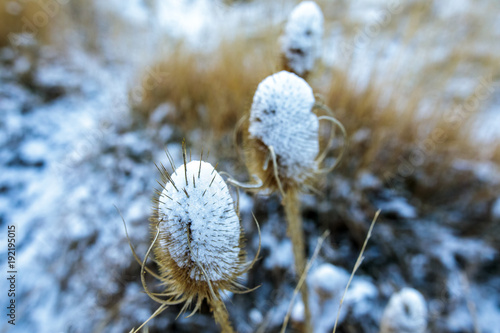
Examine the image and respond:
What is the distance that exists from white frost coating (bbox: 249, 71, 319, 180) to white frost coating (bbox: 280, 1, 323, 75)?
1.07 feet

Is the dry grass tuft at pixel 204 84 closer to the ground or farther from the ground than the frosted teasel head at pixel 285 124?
closer to the ground

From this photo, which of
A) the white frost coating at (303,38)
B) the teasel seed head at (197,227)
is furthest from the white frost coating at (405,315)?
the white frost coating at (303,38)

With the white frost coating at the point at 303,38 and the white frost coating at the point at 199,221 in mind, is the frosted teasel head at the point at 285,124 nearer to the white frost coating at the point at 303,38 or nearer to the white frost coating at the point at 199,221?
the white frost coating at the point at 199,221

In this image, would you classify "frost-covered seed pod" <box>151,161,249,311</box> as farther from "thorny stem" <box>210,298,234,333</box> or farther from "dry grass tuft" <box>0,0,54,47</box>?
"dry grass tuft" <box>0,0,54,47</box>

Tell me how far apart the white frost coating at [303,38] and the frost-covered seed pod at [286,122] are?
32 centimetres

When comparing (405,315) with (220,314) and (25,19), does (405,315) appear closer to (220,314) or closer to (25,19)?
(220,314)

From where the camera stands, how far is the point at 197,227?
0.47 meters

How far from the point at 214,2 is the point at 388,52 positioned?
66.4 inches

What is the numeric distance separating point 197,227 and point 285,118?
0.90 feet

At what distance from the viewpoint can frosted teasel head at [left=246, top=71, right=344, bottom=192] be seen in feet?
1.99

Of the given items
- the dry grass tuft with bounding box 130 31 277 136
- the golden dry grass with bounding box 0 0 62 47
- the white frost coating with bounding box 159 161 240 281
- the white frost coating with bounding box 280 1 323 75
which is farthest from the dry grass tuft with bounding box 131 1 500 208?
the golden dry grass with bounding box 0 0 62 47

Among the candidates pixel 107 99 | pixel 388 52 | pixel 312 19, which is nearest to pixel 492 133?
pixel 388 52

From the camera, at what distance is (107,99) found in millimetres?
2539

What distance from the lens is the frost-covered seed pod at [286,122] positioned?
1.99 ft
